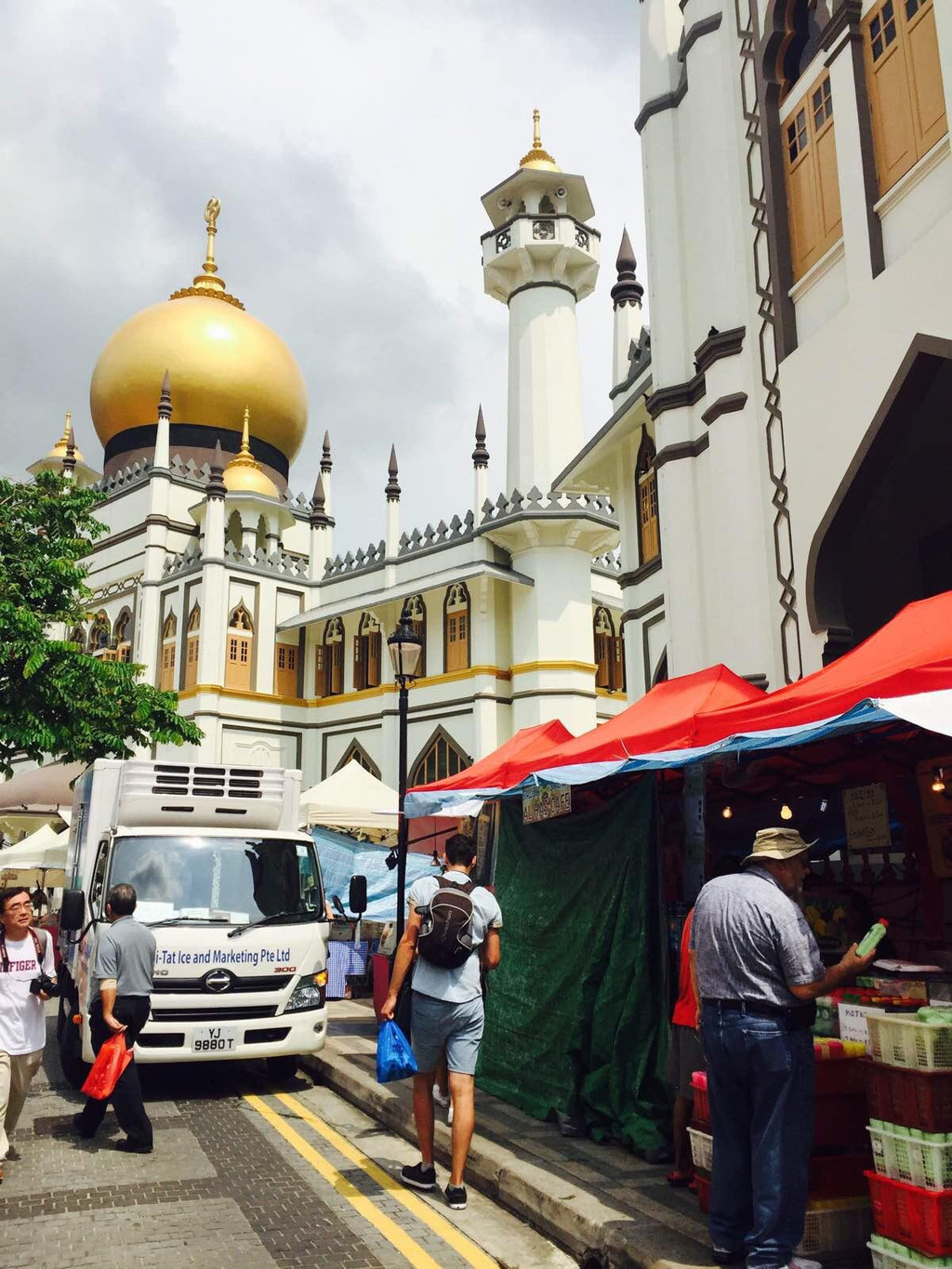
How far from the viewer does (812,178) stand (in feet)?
32.9

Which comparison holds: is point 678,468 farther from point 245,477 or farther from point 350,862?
point 245,477

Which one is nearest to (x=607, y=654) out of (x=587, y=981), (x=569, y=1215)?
(x=587, y=981)

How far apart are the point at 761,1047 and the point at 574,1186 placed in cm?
183

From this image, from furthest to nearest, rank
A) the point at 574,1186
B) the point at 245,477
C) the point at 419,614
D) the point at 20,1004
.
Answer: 1. the point at 245,477
2. the point at 419,614
3. the point at 20,1004
4. the point at 574,1186

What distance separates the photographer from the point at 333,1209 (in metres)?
5.48

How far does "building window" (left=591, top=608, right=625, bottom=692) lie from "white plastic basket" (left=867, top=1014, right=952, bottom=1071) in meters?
23.5

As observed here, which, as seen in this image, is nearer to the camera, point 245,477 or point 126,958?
point 126,958

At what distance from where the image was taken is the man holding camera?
6.17m

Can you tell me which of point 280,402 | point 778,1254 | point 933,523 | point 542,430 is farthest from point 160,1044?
point 280,402

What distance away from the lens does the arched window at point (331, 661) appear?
30.8 meters

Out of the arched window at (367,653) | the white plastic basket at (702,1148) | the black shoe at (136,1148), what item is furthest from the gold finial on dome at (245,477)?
the white plastic basket at (702,1148)

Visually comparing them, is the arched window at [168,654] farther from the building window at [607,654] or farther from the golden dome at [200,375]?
the building window at [607,654]

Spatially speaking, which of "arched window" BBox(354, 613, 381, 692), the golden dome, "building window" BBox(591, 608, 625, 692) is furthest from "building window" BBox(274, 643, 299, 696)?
the golden dome

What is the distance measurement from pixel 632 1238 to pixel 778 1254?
770 millimetres
